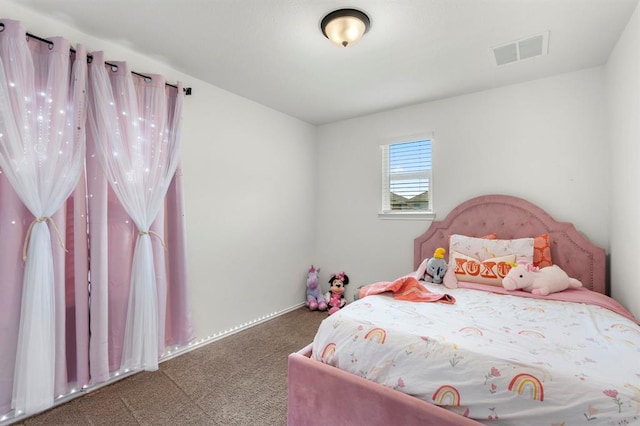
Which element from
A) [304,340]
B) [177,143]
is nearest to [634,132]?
[304,340]

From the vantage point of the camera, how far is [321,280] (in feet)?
13.8

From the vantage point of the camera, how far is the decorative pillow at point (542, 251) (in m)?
2.52

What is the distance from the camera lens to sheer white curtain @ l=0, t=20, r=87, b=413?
5.48ft

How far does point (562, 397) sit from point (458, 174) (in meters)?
2.46

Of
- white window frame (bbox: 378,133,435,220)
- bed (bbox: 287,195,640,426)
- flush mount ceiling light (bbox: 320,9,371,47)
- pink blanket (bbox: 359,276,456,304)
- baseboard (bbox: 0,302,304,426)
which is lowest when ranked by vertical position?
baseboard (bbox: 0,302,304,426)

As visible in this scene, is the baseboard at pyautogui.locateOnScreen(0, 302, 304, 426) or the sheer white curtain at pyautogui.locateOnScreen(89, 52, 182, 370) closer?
the baseboard at pyautogui.locateOnScreen(0, 302, 304, 426)

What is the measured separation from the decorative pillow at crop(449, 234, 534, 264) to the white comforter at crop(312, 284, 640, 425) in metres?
0.70

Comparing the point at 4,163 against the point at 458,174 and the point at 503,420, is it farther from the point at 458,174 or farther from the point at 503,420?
the point at 458,174

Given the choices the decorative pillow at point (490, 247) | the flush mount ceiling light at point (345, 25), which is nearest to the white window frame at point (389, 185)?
the decorative pillow at point (490, 247)

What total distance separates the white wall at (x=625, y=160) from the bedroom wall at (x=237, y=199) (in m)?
3.07

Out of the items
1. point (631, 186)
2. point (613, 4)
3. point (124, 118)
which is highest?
point (613, 4)

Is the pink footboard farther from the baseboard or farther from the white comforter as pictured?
the baseboard

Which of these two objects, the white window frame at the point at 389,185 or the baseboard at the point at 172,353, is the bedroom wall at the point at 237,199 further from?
the white window frame at the point at 389,185

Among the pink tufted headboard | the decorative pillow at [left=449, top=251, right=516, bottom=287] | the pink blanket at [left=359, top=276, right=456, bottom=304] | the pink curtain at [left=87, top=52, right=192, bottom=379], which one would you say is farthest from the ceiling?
the pink blanket at [left=359, top=276, right=456, bottom=304]
